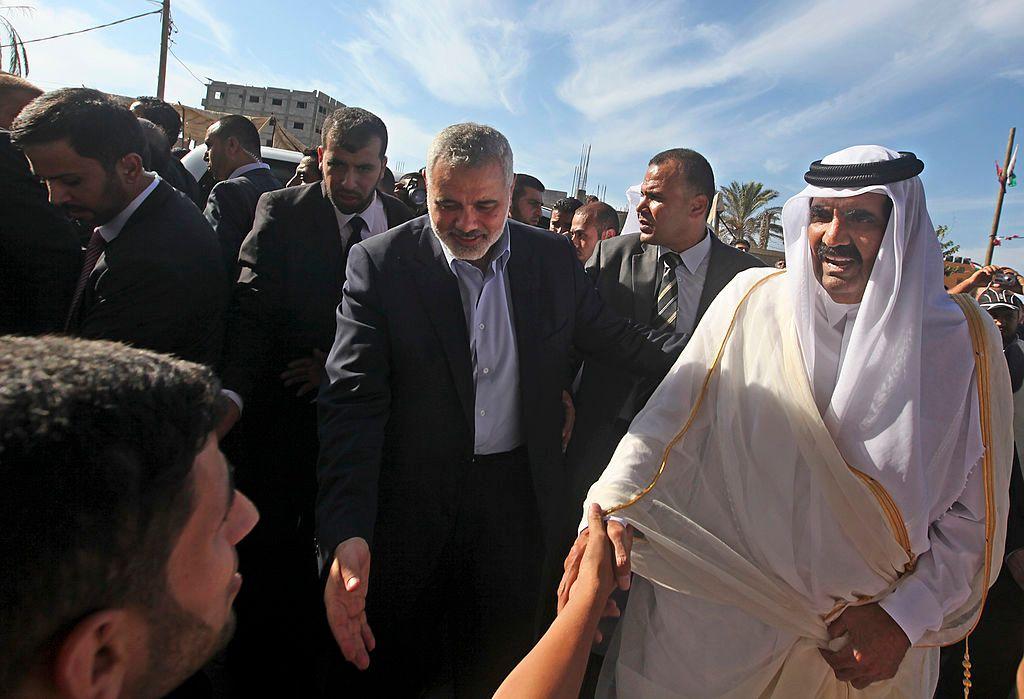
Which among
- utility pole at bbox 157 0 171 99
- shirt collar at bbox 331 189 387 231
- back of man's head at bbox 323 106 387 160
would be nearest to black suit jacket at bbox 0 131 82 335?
shirt collar at bbox 331 189 387 231

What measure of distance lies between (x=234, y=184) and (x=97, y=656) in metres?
3.39

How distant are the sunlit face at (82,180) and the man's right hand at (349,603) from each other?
5.67ft

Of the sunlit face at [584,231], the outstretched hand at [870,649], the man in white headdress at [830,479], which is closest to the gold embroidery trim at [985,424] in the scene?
the man in white headdress at [830,479]

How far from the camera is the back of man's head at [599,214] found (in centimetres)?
527

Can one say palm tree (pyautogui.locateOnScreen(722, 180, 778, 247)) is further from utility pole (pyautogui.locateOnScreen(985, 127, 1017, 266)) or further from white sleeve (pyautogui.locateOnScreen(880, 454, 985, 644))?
white sleeve (pyautogui.locateOnScreen(880, 454, 985, 644))

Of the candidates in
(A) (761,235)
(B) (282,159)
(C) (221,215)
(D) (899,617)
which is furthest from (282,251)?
(A) (761,235)

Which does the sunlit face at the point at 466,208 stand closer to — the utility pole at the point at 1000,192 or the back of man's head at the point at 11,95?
the back of man's head at the point at 11,95

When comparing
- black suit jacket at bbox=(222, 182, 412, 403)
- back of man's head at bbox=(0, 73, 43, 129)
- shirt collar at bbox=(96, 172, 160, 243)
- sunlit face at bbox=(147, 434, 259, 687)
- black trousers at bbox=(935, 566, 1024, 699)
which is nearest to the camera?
sunlit face at bbox=(147, 434, 259, 687)

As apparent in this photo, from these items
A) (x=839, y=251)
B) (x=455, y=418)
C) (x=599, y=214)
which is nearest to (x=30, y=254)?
(x=455, y=418)

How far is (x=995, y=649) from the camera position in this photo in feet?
9.84

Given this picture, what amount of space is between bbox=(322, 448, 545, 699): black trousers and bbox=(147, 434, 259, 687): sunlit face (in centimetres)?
116

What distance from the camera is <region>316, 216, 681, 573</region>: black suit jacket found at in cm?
195

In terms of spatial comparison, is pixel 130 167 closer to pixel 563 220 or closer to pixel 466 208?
pixel 466 208

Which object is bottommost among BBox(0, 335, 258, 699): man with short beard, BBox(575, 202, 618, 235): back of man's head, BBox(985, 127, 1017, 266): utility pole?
BBox(0, 335, 258, 699): man with short beard
